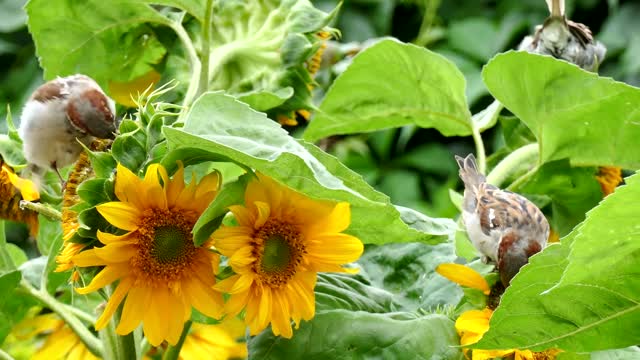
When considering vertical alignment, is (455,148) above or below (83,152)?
below

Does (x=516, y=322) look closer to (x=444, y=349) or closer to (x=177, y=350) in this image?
(x=444, y=349)

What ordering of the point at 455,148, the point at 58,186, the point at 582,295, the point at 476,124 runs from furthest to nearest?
the point at 455,148 → the point at 476,124 → the point at 58,186 → the point at 582,295

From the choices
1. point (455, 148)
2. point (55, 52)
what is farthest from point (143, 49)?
point (455, 148)

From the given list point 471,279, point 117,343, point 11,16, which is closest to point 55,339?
point 117,343

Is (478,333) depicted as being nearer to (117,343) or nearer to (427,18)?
(117,343)

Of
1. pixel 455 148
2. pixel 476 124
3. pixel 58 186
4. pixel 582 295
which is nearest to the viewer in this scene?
pixel 582 295

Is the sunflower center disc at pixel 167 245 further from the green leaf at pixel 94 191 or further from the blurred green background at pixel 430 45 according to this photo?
the blurred green background at pixel 430 45

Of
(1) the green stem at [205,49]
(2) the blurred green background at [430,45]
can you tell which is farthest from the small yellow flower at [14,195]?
(2) the blurred green background at [430,45]
